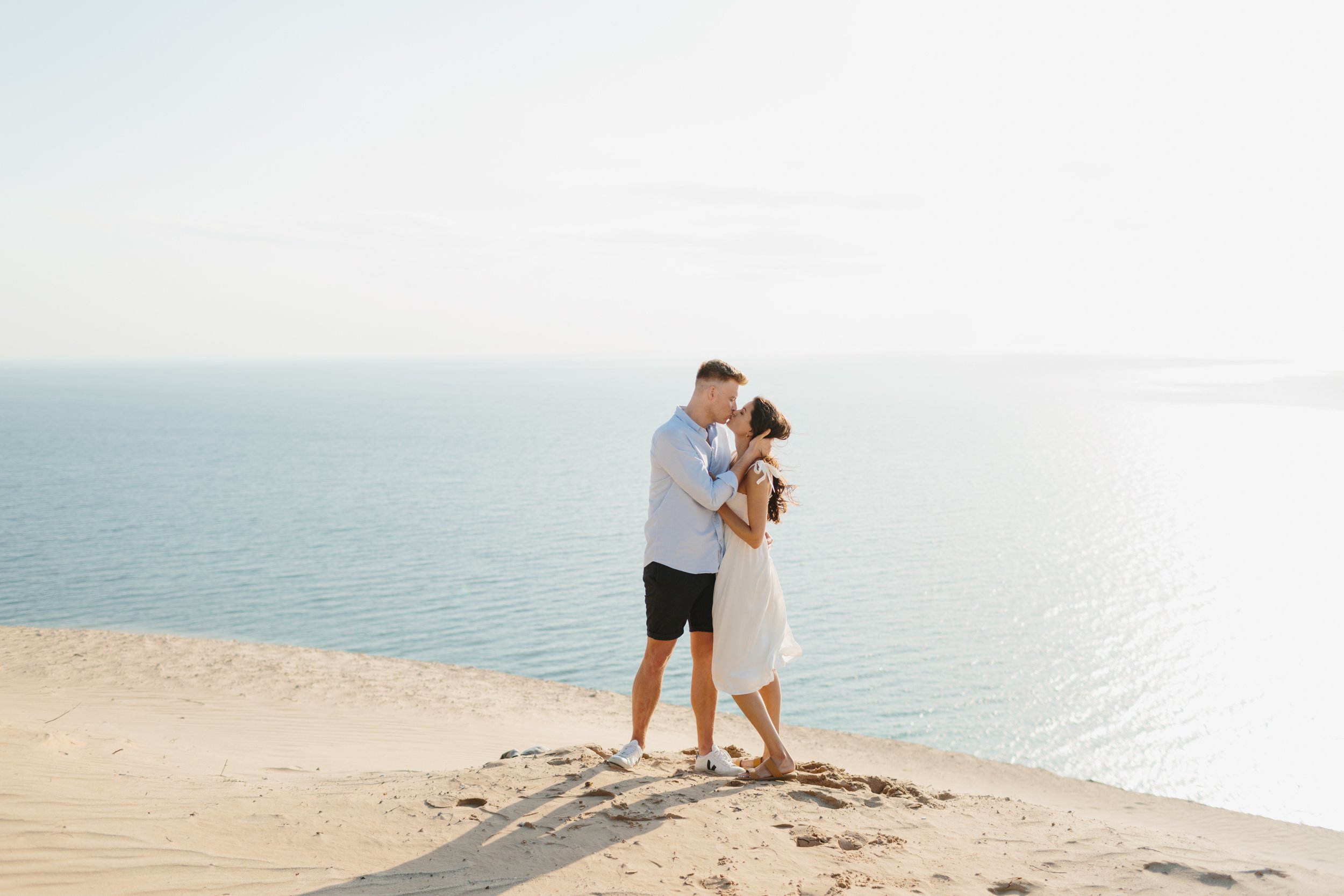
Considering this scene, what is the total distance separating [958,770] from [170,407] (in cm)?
12210

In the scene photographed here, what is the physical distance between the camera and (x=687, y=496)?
5.69 meters

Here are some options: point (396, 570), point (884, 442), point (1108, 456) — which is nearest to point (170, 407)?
point (884, 442)

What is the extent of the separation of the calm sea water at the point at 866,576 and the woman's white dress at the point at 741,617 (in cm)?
826

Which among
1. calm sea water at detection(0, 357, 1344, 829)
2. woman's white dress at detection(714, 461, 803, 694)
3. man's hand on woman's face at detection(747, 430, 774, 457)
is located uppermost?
man's hand on woman's face at detection(747, 430, 774, 457)

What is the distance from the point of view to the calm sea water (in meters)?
19.6

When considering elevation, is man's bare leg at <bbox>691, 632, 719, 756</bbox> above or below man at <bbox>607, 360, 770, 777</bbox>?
below

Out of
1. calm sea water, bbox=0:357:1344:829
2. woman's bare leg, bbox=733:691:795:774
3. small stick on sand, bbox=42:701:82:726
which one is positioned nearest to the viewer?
woman's bare leg, bbox=733:691:795:774

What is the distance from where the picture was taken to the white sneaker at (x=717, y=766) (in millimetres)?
5934

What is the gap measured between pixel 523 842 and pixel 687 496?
2.23 m

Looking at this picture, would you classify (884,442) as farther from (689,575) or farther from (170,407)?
(170,407)

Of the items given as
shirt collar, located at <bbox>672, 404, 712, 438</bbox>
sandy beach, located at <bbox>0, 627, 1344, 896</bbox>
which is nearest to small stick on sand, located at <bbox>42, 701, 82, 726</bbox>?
sandy beach, located at <bbox>0, 627, 1344, 896</bbox>

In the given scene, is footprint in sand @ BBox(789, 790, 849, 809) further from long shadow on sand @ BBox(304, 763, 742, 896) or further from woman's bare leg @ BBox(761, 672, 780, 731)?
woman's bare leg @ BBox(761, 672, 780, 731)

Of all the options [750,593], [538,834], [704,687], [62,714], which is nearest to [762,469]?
[750,593]

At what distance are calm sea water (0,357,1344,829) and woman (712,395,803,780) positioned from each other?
8.23 m
